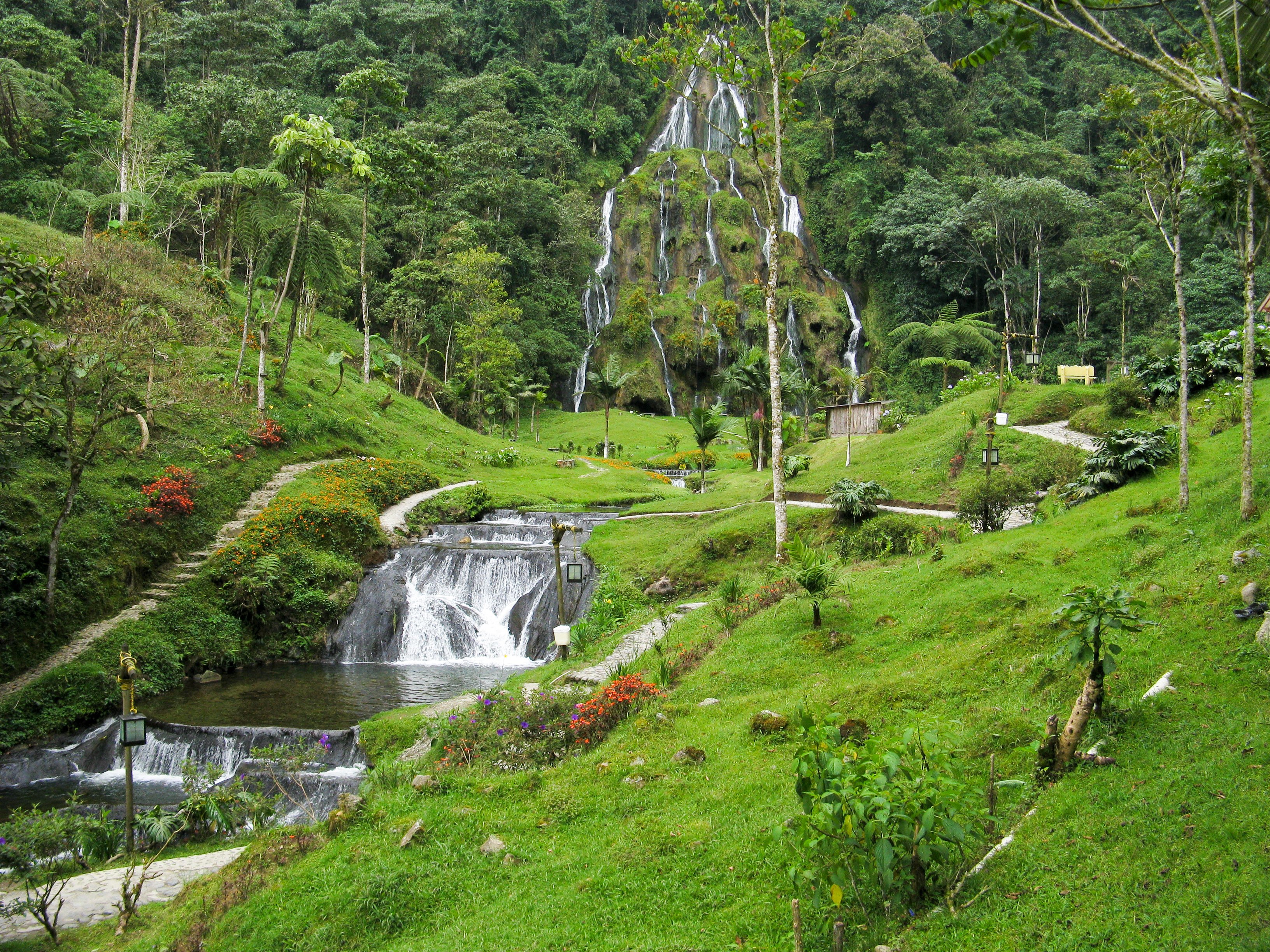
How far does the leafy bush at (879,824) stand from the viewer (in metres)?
4.35

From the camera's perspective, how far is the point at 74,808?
10.8 m

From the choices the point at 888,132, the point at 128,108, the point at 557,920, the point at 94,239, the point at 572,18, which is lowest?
the point at 557,920

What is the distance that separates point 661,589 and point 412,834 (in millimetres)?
11572

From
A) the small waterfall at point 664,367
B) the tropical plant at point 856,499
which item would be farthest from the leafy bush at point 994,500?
the small waterfall at point 664,367

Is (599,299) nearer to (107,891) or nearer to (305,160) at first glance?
(305,160)

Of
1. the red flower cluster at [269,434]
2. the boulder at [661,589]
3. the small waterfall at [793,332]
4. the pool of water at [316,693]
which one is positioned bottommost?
the pool of water at [316,693]

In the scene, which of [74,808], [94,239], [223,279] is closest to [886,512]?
[74,808]

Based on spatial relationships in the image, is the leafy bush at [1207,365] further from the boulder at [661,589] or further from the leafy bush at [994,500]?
the boulder at [661,589]

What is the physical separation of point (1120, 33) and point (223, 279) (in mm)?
73806

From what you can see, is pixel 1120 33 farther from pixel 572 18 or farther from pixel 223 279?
pixel 223 279

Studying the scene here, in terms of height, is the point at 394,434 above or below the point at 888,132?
below

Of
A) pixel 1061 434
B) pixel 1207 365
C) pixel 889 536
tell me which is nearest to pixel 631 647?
pixel 889 536

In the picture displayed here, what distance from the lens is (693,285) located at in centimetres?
5716

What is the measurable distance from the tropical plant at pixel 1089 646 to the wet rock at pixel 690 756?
323cm
